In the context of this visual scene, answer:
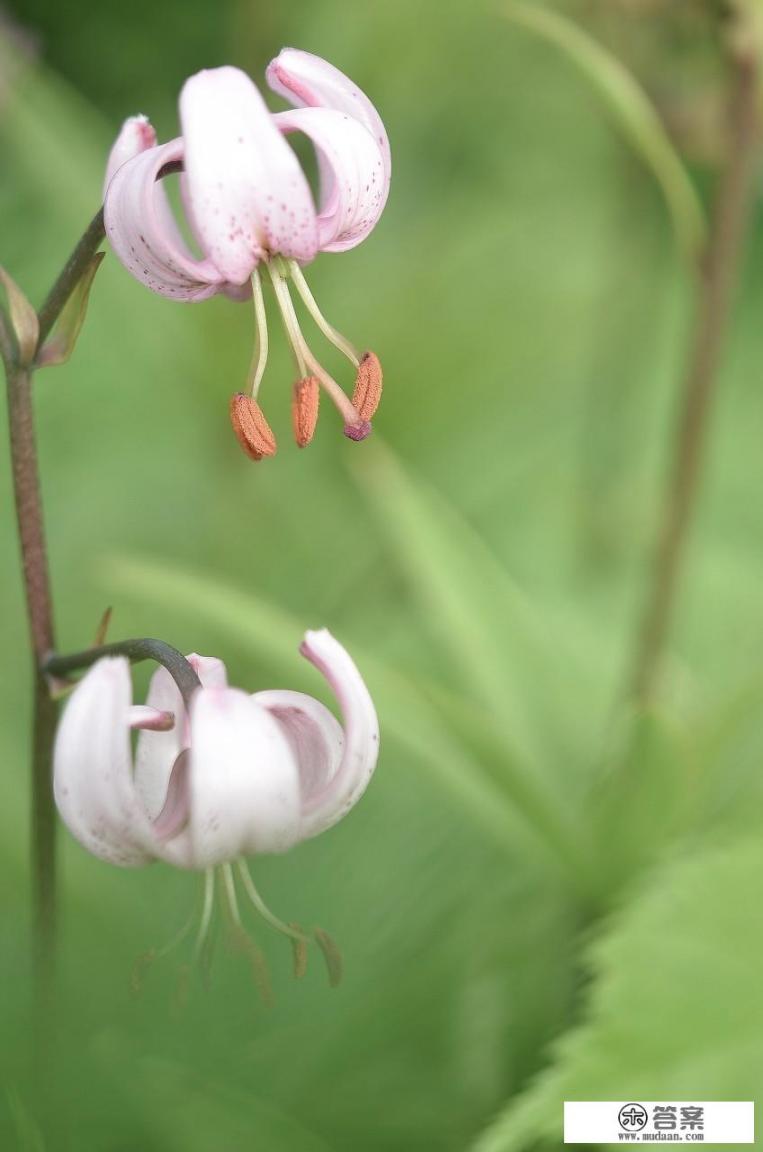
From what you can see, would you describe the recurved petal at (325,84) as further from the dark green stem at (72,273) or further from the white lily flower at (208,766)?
the white lily flower at (208,766)

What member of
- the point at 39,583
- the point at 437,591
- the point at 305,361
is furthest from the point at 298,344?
the point at 437,591

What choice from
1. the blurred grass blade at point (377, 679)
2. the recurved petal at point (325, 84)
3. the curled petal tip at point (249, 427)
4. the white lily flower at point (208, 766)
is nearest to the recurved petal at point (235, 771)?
the white lily flower at point (208, 766)

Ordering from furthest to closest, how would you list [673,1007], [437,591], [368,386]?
[437,591]
[673,1007]
[368,386]

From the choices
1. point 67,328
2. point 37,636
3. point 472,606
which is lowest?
point 37,636

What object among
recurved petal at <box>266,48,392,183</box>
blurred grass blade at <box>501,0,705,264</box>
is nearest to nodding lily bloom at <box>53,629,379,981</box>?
recurved petal at <box>266,48,392,183</box>

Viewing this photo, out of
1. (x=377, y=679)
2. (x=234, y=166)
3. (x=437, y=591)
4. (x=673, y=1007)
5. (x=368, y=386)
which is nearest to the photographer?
(x=234, y=166)

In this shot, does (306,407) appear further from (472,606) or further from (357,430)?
(472,606)

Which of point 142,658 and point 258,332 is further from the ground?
point 258,332
